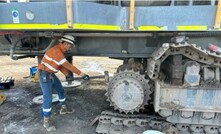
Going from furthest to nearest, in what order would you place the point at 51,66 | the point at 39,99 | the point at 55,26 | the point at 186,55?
1. the point at 39,99
2. the point at 51,66
3. the point at 186,55
4. the point at 55,26

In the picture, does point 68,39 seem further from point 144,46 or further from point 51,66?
point 144,46

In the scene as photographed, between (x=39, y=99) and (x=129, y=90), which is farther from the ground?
(x=129, y=90)

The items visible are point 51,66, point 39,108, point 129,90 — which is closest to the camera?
point 129,90

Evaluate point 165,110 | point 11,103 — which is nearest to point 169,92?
point 165,110

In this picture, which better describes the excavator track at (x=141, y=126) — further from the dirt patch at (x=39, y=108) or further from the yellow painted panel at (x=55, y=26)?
the yellow painted panel at (x=55, y=26)

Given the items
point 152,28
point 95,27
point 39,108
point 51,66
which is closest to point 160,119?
point 152,28

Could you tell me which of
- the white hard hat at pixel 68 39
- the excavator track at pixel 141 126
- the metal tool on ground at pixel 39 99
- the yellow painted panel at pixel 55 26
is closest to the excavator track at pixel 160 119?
the excavator track at pixel 141 126

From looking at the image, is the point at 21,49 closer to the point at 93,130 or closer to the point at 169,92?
the point at 93,130

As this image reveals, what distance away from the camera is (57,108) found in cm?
475

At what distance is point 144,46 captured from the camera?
387cm

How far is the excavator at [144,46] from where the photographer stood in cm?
307

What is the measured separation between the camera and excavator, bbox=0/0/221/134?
3068 mm

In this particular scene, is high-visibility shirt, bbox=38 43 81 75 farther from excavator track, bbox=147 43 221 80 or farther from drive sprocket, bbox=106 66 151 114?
excavator track, bbox=147 43 221 80

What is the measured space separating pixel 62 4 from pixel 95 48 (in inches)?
46.9
